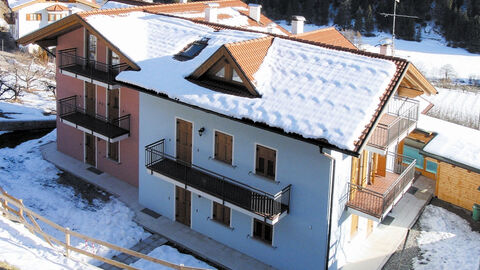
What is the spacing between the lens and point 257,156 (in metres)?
18.1

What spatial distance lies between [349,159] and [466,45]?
64.8 meters

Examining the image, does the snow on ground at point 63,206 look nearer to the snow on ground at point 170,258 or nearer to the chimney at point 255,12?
the snow on ground at point 170,258

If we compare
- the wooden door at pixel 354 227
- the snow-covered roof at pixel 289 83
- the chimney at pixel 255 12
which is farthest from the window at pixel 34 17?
the wooden door at pixel 354 227

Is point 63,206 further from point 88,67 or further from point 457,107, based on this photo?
point 457,107

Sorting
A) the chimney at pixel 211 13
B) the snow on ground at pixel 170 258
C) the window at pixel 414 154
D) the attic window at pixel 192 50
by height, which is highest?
the chimney at pixel 211 13

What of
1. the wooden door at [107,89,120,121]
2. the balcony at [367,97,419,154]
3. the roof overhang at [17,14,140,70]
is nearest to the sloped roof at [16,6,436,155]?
the roof overhang at [17,14,140,70]

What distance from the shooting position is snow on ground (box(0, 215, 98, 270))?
1507cm

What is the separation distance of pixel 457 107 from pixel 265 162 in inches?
1353

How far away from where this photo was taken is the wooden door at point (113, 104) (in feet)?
77.8

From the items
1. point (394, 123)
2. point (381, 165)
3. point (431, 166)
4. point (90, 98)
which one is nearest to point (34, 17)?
point (90, 98)

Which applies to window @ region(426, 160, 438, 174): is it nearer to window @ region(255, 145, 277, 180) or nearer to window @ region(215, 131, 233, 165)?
window @ region(255, 145, 277, 180)

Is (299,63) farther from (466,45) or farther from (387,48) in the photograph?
(466,45)

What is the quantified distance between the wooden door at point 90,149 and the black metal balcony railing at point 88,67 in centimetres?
310

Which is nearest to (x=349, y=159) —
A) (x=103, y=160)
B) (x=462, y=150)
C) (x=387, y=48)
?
(x=387, y=48)
